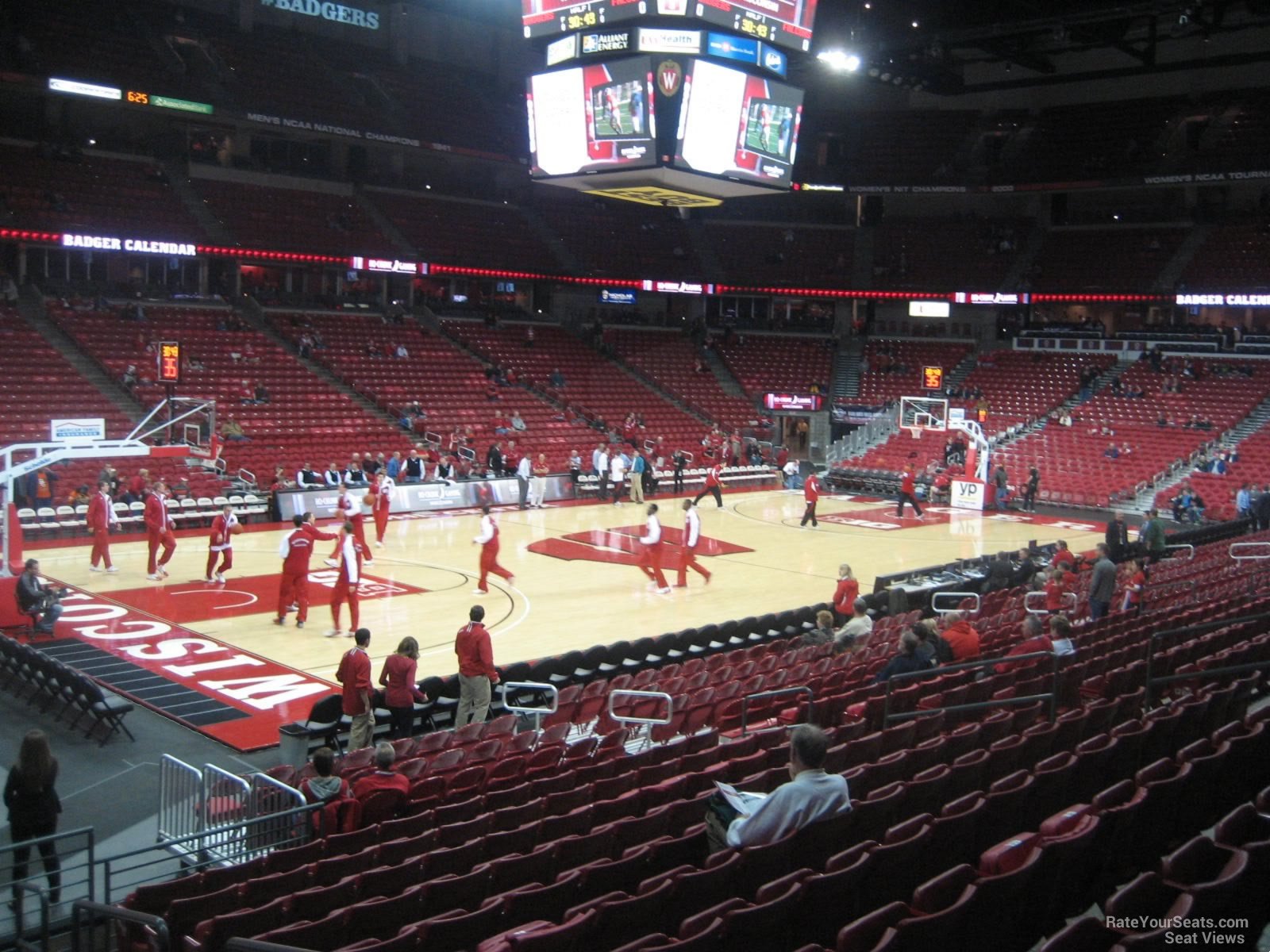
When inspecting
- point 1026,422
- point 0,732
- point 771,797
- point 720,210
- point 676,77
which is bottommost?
point 0,732

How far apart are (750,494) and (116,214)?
19.6m

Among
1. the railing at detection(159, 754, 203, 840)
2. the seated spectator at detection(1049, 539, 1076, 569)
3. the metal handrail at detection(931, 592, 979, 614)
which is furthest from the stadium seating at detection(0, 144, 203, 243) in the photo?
the railing at detection(159, 754, 203, 840)

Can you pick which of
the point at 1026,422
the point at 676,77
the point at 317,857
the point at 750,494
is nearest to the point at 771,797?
the point at 317,857

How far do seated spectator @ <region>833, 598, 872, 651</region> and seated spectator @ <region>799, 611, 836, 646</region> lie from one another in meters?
0.25

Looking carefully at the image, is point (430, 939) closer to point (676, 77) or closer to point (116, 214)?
point (676, 77)

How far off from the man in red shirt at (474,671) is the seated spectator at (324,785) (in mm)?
3468

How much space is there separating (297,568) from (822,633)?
23.9ft

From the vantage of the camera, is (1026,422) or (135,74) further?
(1026,422)

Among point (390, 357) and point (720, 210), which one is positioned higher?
point (720, 210)

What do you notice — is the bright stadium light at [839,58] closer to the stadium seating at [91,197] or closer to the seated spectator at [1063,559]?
the seated spectator at [1063,559]

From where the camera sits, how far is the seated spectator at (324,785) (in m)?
7.75

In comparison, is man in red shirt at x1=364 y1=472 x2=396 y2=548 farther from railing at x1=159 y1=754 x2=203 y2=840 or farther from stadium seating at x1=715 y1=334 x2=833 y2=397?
stadium seating at x1=715 y1=334 x2=833 y2=397

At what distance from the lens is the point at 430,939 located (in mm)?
4926

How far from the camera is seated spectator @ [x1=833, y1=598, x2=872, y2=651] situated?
1303 centimetres
